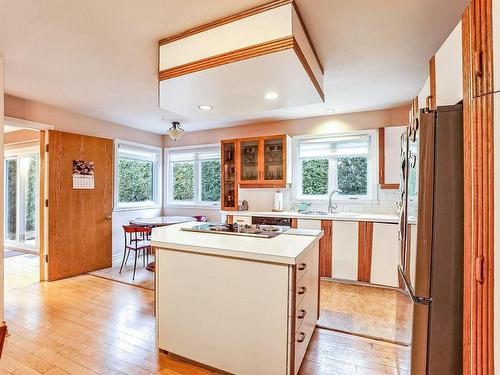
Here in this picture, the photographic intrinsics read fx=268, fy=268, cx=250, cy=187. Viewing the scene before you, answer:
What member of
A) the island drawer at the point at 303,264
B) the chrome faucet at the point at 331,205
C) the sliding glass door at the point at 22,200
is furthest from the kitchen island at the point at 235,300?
the sliding glass door at the point at 22,200

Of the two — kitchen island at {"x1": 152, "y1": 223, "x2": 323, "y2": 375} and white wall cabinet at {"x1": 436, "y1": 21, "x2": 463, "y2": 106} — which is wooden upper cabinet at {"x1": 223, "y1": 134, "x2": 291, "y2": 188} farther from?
white wall cabinet at {"x1": 436, "y1": 21, "x2": 463, "y2": 106}

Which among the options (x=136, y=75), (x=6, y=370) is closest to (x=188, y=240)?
(x=6, y=370)

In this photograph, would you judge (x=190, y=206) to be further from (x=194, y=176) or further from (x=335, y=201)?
(x=335, y=201)

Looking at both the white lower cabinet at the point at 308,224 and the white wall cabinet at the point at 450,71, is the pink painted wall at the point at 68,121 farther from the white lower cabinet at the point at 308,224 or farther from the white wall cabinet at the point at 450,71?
the white wall cabinet at the point at 450,71

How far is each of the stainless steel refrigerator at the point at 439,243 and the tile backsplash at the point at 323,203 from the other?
287 centimetres

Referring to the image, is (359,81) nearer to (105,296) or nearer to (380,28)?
(380,28)

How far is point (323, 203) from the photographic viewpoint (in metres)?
4.28

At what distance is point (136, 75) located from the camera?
2.71 meters

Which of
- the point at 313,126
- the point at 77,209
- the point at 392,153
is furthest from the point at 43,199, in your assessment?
the point at 392,153

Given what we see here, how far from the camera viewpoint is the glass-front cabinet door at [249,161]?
4488mm

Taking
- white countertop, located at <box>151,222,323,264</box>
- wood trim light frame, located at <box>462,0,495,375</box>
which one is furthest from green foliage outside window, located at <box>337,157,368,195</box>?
wood trim light frame, located at <box>462,0,495,375</box>

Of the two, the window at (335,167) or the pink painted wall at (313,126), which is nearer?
the pink painted wall at (313,126)

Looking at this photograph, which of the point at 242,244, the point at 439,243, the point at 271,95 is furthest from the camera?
the point at 271,95

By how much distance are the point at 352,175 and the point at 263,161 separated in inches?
55.3
